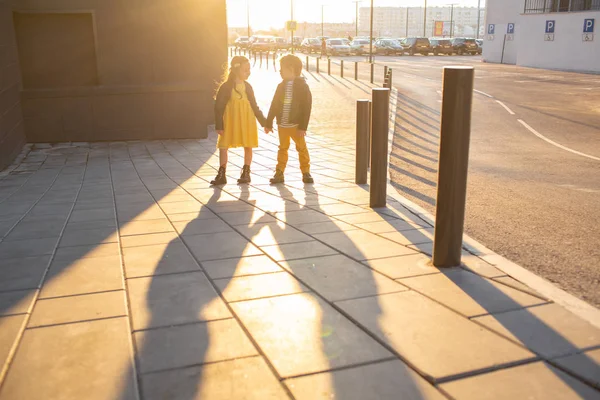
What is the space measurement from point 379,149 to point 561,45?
35.3 meters

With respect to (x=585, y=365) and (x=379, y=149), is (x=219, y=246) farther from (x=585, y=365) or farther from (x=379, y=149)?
(x=585, y=365)

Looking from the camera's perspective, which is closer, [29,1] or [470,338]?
[470,338]

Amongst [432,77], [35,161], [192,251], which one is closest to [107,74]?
[35,161]

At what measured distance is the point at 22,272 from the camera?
4.19 metres

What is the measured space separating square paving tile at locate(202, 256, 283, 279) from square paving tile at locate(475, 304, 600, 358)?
1.51 metres

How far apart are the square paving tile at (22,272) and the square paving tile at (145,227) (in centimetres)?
85

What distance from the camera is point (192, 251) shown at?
4629mm

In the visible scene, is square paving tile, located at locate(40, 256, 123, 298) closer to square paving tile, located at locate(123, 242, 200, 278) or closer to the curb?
square paving tile, located at locate(123, 242, 200, 278)

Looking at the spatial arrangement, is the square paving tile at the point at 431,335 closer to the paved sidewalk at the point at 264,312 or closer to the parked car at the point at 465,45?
the paved sidewalk at the point at 264,312

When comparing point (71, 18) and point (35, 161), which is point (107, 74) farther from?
point (35, 161)

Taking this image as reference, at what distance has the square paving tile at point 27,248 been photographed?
461 centimetres

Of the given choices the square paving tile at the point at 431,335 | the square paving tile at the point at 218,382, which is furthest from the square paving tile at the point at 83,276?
the square paving tile at the point at 431,335

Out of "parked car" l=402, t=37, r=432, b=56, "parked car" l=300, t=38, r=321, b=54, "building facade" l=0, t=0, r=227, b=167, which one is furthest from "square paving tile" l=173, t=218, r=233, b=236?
"parked car" l=300, t=38, r=321, b=54

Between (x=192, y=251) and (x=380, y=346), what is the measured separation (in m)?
2.05
